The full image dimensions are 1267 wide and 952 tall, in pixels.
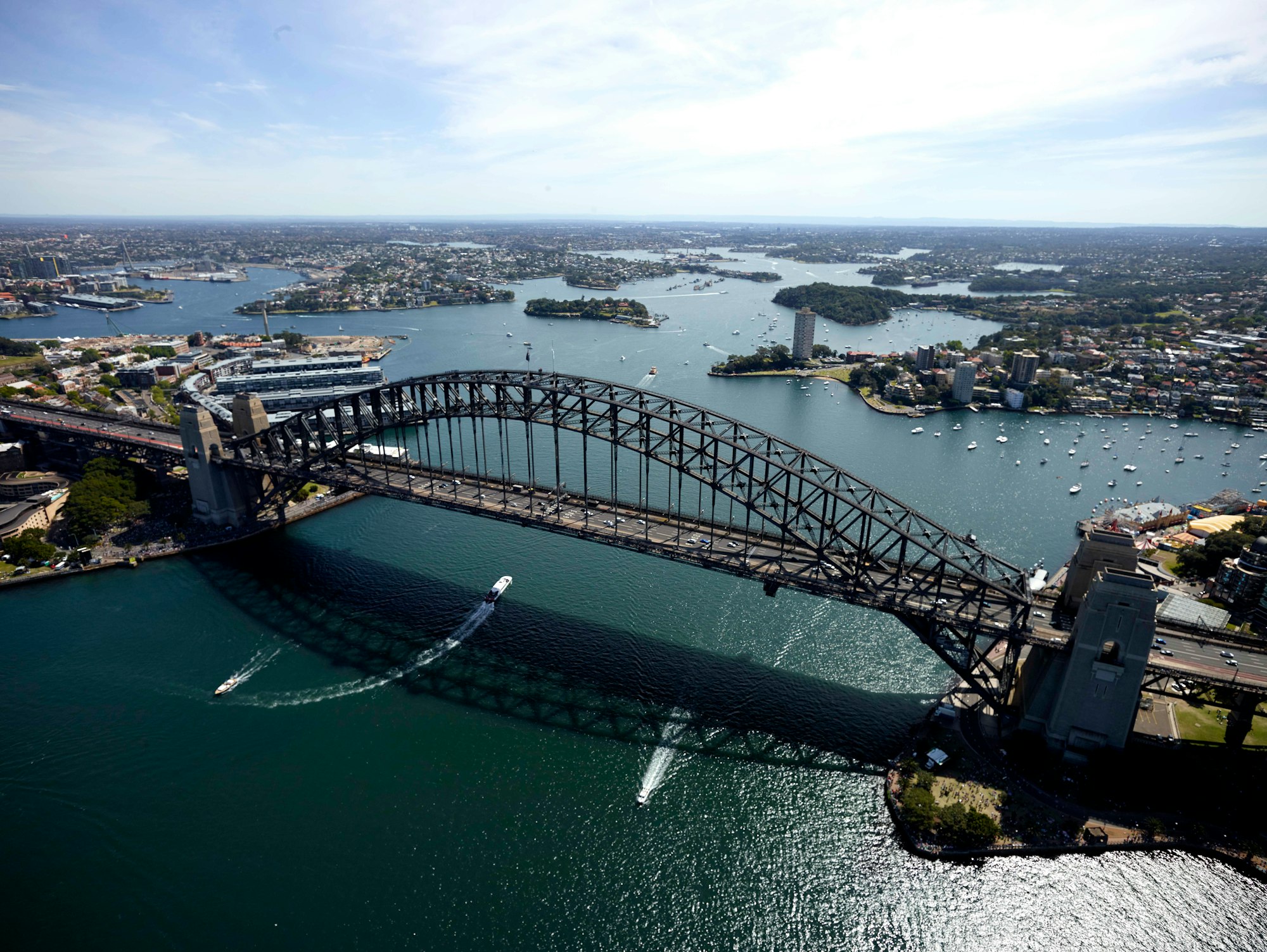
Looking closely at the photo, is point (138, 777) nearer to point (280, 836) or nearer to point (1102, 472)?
point (280, 836)

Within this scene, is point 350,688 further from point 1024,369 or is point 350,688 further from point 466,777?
point 1024,369

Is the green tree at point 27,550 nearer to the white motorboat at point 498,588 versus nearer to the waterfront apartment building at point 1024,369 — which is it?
the white motorboat at point 498,588

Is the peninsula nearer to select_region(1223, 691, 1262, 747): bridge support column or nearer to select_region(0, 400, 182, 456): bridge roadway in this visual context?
select_region(0, 400, 182, 456): bridge roadway

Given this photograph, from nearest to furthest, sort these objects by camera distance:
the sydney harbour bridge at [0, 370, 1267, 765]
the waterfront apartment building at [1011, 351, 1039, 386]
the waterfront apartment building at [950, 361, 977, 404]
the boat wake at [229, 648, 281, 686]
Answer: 1. the sydney harbour bridge at [0, 370, 1267, 765]
2. the boat wake at [229, 648, 281, 686]
3. the waterfront apartment building at [950, 361, 977, 404]
4. the waterfront apartment building at [1011, 351, 1039, 386]

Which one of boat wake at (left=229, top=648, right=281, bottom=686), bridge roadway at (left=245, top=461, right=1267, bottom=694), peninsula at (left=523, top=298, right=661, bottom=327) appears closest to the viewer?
bridge roadway at (left=245, top=461, right=1267, bottom=694)

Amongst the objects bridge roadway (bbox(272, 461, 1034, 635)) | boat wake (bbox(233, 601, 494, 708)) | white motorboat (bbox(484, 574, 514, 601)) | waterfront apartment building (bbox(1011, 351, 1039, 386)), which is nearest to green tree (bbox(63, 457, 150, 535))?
bridge roadway (bbox(272, 461, 1034, 635))

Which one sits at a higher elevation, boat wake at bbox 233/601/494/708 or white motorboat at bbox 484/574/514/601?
white motorboat at bbox 484/574/514/601

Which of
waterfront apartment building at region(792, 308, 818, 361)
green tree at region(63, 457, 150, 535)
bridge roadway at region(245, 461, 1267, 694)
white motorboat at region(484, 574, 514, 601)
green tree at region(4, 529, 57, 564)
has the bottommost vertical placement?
white motorboat at region(484, 574, 514, 601)

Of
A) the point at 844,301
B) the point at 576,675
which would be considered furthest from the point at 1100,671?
the point at 844,301
